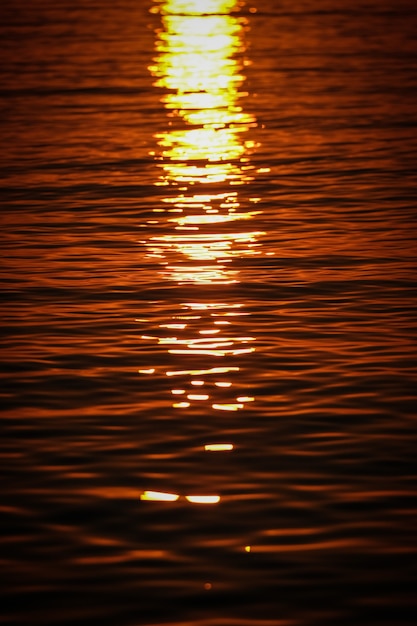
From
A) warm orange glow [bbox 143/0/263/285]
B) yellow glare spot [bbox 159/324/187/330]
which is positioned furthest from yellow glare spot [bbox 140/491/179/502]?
warm orange glow [bbox 143/0/263/285]

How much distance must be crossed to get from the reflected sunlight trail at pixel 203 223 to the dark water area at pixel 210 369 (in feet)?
0.14

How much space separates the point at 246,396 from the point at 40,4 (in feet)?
175

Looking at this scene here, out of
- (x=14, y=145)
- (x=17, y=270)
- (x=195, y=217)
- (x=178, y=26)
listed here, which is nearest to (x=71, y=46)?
(x=178, y=26)

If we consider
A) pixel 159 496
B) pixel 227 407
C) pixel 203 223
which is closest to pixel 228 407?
pixel 227 407

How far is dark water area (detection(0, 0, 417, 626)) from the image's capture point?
756cm

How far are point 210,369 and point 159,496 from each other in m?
2.76

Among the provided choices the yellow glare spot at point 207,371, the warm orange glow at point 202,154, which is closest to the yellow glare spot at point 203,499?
the yellow glare spot at point 207,371

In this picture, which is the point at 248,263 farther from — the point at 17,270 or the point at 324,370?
the point at 324,370

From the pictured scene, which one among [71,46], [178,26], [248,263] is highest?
[178,26]

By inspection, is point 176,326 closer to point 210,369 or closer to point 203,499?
point 210,369

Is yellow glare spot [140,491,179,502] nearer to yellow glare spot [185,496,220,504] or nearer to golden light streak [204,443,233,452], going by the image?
yellow glare spot [185,496,220,504]

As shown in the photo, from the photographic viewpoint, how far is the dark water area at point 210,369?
7.56 meters

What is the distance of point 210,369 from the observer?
11.3m

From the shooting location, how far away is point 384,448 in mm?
9383
